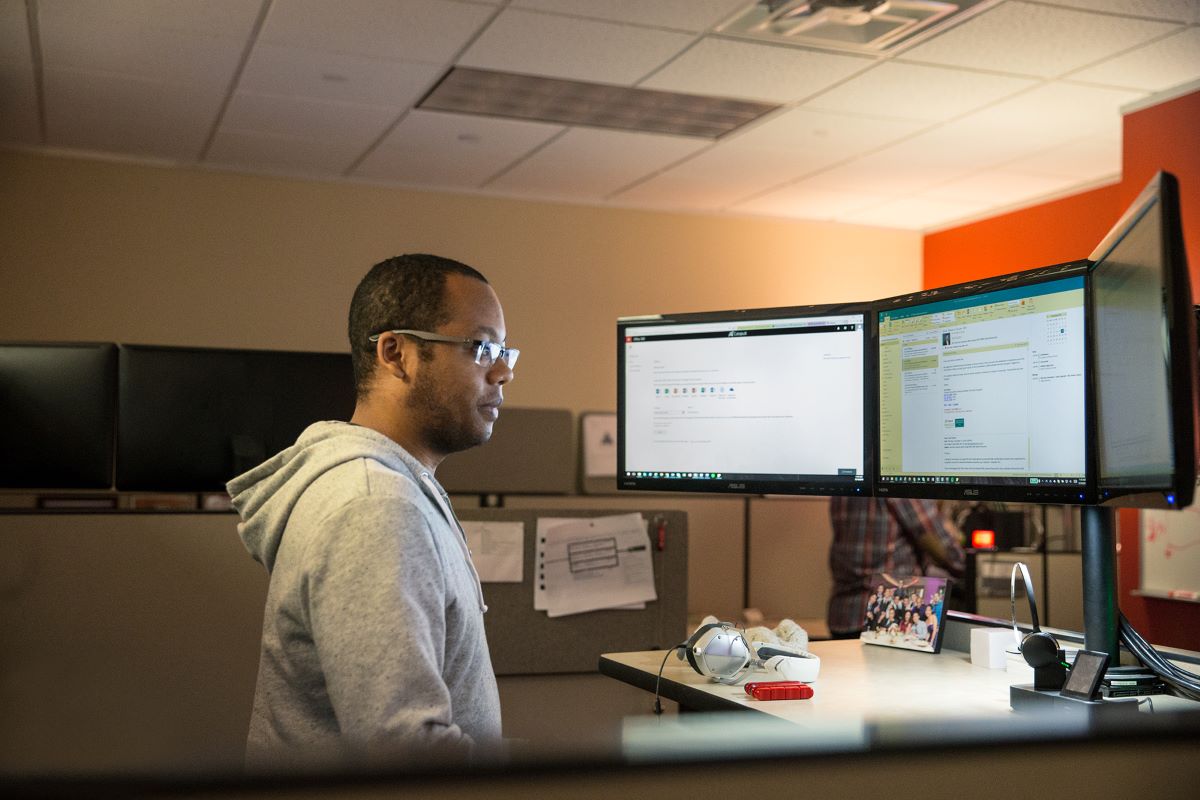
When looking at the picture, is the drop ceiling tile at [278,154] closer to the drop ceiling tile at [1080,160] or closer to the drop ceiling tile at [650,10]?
the drop ceiling tile at [650,10]

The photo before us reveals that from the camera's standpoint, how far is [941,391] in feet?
5.28

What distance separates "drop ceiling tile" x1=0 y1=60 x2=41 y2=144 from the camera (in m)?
4.17

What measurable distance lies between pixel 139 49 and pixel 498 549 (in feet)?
8.80

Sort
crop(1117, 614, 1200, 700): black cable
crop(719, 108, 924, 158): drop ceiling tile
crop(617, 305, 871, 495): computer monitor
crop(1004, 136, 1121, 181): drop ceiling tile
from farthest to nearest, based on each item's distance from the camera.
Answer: crop(1004, 136, 1121, 181): drop ceiling tile
crop(719, 108, 924, 158): drop ceiling tile
crop(617, 305, 871, 495): computer monitor
crop(1117, 614, 1200, 700): black cable

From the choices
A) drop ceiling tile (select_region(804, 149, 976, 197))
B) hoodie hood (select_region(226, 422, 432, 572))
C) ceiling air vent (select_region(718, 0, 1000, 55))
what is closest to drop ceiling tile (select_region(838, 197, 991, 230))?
drop ceiling tile (select_region(804, 149, 976, 197))

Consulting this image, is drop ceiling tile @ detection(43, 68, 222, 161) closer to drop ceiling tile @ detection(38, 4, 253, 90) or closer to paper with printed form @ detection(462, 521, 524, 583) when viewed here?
drop ceiling tile @ detection(38, 4, 253, 90)

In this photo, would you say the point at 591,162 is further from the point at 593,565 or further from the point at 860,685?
the point at 860,685

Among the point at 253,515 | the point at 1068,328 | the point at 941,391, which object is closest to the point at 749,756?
the point at 253,515

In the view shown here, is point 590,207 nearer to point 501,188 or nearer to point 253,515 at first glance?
point 501,188

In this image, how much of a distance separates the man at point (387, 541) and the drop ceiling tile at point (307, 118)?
11.2 ft

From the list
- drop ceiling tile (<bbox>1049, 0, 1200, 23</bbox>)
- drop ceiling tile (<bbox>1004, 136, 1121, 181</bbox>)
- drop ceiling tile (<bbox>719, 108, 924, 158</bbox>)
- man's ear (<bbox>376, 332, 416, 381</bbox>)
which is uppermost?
drop ceiling tile (<bbox>719, 108, 924, 158</bbox>)

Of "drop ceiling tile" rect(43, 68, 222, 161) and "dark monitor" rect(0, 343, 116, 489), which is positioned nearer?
"dark monitor" rect(0, 343, 116, 489)

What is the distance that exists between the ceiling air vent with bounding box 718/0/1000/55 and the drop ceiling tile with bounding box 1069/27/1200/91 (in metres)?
0.75

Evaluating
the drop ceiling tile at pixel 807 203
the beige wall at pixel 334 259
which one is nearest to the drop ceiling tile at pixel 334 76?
the beige wall at pixel 334 259
